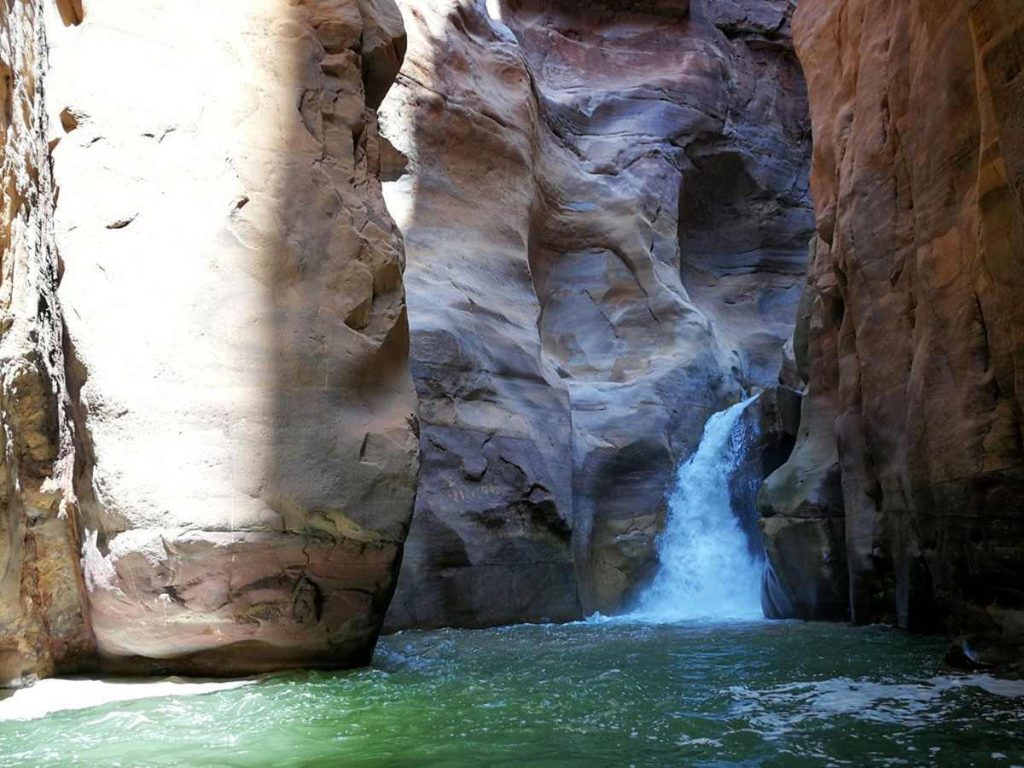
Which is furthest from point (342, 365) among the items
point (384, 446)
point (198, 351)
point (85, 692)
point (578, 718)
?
point (578, 718)

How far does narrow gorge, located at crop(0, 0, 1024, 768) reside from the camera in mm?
4855

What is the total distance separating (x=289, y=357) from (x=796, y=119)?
58.1ft

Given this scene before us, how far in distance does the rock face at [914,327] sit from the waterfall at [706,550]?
77.2 inches

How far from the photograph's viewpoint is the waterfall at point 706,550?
1273cm

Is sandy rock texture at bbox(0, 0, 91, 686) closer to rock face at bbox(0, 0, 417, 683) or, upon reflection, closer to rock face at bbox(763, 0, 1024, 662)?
rock face at bbox(0, 0, 417, 683)

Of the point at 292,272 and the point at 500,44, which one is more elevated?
the point at 500,44

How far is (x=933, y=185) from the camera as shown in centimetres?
732

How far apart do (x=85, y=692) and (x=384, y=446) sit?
90.3 inches

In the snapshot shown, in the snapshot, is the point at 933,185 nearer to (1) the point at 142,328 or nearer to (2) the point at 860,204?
(2) the point at 860,204

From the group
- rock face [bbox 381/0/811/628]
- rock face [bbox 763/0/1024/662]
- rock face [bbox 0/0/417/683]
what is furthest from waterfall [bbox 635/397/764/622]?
rock face [bbox 0/0/417/683]

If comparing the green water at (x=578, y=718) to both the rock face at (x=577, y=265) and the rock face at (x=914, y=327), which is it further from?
the rock face at (x=577, y=265)

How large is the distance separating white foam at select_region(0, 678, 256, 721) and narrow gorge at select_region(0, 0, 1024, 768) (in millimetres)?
28

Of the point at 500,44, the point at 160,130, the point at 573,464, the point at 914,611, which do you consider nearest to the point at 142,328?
the point at 160,130

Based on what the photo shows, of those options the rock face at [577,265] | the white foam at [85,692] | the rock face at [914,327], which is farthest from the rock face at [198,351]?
the rock face at [577,265]
